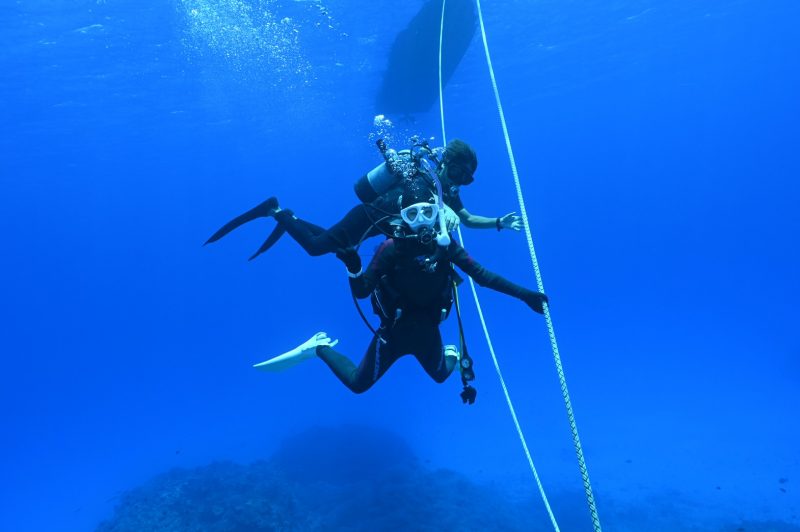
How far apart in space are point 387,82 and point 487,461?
1819 centimetres

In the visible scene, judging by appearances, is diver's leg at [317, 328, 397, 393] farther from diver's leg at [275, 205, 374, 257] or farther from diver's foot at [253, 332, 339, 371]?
diver's leg at [275, 205, 374, 257]

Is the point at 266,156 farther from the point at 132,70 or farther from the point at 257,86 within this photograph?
the point at 132,70

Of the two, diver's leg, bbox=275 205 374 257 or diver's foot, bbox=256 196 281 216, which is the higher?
diver's foot, bbox=256 196 281 216

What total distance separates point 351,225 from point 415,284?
Answer: 4.00ft

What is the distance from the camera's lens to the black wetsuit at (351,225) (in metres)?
4.10

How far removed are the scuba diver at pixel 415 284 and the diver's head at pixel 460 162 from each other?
0.53 meters

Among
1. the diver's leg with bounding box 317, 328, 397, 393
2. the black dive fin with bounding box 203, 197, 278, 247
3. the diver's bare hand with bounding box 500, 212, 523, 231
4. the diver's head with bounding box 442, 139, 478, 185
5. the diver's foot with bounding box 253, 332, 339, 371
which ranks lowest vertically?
the diver's leg with bounding box 317, 328, 397, 393

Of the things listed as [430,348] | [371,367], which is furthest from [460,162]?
[371,367]

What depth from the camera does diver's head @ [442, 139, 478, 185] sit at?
4.30 metres

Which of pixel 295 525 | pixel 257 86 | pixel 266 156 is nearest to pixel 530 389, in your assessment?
pixel 295 525

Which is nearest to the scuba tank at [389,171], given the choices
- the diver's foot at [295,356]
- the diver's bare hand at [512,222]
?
the diver's bare hand at [512,222]

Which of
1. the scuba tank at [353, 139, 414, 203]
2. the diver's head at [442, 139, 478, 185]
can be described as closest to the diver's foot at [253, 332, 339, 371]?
the scuba tank at [353, 139, 414, 203]

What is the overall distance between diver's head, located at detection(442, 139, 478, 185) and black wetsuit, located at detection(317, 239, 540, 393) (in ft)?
2.57

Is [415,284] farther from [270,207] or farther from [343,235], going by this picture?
[270,207]
